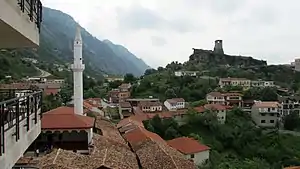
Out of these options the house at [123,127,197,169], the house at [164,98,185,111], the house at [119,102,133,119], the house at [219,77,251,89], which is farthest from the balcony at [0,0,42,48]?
the house at [219,77,251,89]

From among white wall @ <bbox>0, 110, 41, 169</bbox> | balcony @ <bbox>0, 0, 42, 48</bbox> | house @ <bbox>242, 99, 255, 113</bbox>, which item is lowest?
house @ <bbox>242, 99, 255, 113</bbox>

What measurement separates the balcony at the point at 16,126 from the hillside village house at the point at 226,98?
46.9 meters

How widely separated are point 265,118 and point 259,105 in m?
1.67

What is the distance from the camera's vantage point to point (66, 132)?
2088 centimetres

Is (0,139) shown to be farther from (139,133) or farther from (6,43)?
(139,133)

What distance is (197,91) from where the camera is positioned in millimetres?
57844

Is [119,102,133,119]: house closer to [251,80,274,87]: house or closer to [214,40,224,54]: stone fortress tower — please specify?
[251,80,274,87]: house

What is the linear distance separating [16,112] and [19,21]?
41.0 inches

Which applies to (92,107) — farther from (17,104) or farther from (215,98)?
(17,104)

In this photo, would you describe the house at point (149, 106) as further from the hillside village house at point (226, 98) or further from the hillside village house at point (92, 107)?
the hillside village house at point (226, 98)

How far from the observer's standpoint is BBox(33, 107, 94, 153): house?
1994 centimetres

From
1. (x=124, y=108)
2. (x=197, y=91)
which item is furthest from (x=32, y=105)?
(x=197, y=91)

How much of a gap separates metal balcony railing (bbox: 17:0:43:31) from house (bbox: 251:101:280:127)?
144 ft

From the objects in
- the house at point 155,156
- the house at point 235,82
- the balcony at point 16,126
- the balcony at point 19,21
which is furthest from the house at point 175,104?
the balcony at point 16,126
